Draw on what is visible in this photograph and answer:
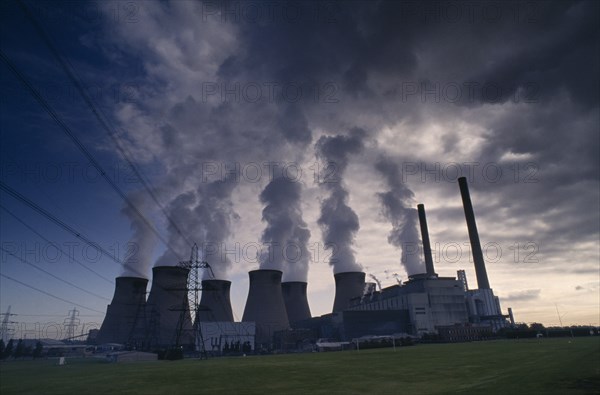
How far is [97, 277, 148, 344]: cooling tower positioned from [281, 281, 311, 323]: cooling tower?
2732cm

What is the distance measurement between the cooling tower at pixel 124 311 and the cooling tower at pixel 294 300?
2732cm

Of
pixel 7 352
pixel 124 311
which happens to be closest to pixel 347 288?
pixel 124 311

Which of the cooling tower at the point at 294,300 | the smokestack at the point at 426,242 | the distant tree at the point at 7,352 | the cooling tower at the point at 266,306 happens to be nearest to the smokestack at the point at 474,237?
the smokestack at the point at 426,242

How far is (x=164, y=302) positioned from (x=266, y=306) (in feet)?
52.2

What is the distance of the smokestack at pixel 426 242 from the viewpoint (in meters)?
70.1

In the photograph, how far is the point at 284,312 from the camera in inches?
2378

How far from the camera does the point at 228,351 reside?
57.2 m

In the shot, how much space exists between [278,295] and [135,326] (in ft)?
78.0

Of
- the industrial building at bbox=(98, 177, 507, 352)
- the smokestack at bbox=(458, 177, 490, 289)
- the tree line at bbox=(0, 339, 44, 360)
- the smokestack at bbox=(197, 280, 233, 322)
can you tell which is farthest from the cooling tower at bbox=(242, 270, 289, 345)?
the tree line at bbox=(0, 339, 44, 360)

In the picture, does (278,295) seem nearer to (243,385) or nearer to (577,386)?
(243,385)

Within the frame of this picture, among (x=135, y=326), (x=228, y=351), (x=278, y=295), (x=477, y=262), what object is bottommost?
(x=228, y=351)

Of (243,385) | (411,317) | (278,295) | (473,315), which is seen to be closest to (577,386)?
(243,385)

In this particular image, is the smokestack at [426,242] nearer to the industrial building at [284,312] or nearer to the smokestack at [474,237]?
the industrial building at [284,312]

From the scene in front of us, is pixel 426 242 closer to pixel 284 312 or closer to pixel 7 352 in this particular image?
pixel 284 312
